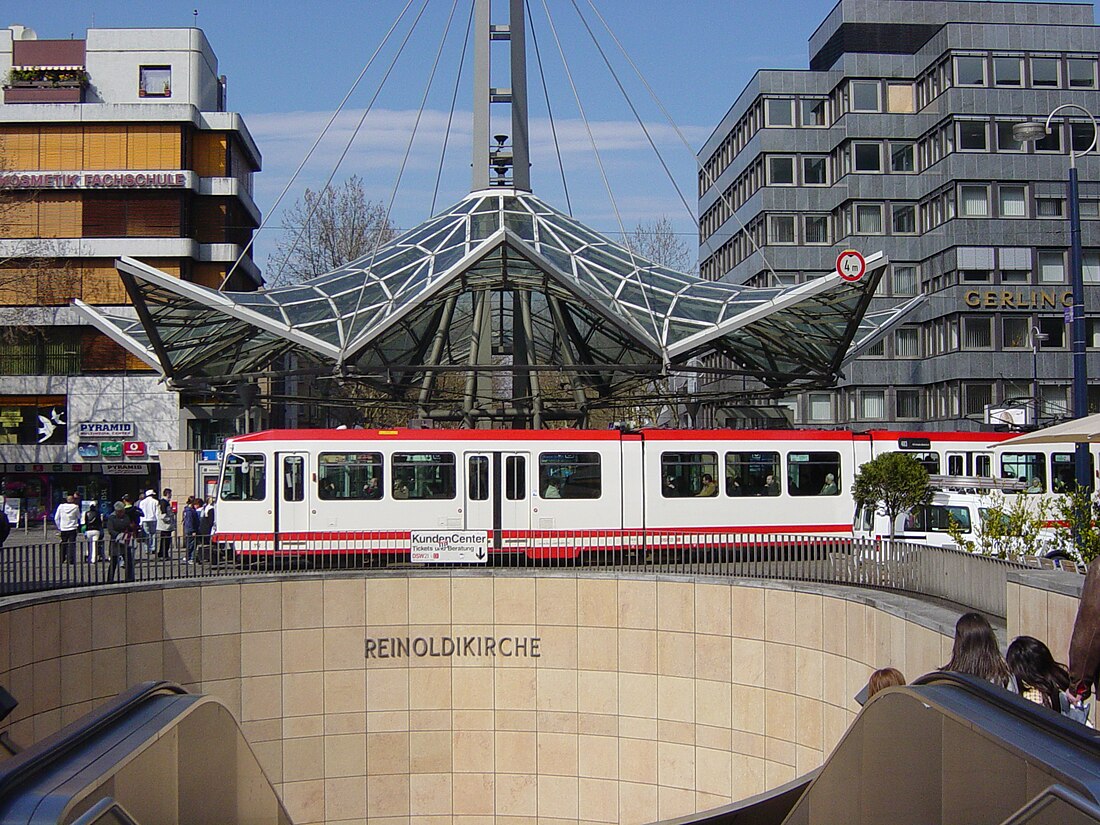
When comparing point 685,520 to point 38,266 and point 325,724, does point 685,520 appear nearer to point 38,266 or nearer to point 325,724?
point 325,724

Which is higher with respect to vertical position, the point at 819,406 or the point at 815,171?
the point at 815,171

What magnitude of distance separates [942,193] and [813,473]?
26.9m

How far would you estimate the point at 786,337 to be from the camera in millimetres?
32344

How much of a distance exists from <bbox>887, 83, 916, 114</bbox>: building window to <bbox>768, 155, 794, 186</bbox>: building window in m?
5.18

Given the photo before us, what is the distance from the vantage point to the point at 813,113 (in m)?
55.6

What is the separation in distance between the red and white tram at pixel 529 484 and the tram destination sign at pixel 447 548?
2.00 meters

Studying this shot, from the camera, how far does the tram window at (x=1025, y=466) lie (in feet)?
94.0

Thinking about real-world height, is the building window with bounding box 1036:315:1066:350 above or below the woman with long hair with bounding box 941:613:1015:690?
above

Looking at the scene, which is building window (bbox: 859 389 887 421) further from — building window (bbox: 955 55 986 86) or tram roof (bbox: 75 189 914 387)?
→ tram roof (bbox: 75 189 914 387)

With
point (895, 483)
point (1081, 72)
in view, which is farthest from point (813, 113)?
point (895, 483)

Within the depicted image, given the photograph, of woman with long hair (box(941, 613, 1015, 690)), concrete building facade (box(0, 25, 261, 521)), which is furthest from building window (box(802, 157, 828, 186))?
woman with long hair (box(941, 613, 1015, 690))

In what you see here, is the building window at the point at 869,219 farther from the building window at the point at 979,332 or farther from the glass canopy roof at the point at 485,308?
the glass canopy roof at the point at 485,308

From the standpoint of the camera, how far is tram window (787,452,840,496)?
86.8 ft

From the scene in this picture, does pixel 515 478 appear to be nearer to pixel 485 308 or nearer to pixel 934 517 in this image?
pixel 934 517
